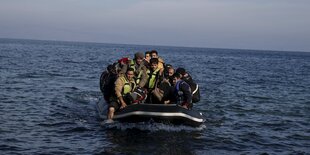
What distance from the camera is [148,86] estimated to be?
13648mm

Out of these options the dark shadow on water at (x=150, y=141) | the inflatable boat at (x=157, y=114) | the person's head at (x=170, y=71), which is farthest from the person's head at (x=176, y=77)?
the dark shadow on water at (x=150, y=141)

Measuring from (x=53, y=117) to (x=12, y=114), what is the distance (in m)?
1.41

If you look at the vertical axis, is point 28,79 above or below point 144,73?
below

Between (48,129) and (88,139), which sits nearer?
(88,139)

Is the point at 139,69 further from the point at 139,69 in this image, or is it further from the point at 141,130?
the point at 141,130

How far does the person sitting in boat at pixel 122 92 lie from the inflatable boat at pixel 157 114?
0.27m

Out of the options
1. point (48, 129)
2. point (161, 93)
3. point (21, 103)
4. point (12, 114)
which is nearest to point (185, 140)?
point (161, 93)

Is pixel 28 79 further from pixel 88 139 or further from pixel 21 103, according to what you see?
pixel 88 139

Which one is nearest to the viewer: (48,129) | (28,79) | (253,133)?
(48,129)

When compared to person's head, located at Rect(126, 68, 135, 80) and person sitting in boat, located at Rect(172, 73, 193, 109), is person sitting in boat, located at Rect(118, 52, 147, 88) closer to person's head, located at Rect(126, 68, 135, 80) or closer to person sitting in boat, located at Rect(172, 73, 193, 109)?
person's head, located at Rect(126, 68, 135, 80)

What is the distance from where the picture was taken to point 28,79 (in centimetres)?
2756

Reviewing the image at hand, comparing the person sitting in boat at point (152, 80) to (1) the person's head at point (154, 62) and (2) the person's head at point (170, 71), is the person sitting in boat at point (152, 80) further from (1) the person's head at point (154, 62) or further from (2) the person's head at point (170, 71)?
(2) the person's head at point (170, 71)

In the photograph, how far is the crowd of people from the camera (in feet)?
41.1

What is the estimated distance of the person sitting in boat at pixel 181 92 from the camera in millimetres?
12336
